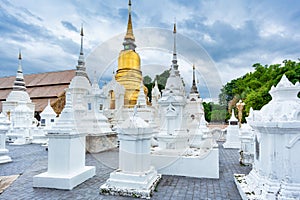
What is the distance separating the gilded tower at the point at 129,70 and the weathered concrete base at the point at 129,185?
12237 mm

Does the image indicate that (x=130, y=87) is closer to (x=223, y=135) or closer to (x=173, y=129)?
(x=223, y=135)

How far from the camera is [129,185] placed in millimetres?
5113

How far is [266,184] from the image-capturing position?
14.0 ft

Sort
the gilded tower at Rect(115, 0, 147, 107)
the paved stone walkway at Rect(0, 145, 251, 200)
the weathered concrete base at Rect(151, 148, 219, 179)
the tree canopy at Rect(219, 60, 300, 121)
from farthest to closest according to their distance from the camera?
1. the tree canopy at Rect(219, 60, 300, 121)
2. the gilded tower at Rect(115, 0, 147, 107)
3. the weathered concrete base at Rect(151, 148, 219, 179)
4. the paved stone walkway at Rect(0, 145, 251, 200)

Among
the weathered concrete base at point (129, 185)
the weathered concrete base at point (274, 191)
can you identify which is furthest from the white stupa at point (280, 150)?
the weathered concrete base at point (129, 185)

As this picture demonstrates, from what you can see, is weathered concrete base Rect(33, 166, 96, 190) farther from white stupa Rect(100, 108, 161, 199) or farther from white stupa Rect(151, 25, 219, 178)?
white stupa Rect(151, 25, 219, 178)

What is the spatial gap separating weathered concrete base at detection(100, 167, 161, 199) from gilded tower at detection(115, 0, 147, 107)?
40.1 feet

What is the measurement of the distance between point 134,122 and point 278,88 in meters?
3.50

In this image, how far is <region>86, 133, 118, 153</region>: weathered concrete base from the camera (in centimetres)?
1103

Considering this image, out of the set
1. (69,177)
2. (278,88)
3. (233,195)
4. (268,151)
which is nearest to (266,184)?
(268,151)

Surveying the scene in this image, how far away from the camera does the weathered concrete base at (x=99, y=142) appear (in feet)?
36.2

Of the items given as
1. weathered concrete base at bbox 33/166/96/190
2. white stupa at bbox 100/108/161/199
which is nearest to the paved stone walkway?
weathered concrete base at bbox 33/166/96/190

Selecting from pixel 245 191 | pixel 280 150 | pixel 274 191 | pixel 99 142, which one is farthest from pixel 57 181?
pixel 99 142

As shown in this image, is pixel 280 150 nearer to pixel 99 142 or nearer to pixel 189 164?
pixel 189 164
